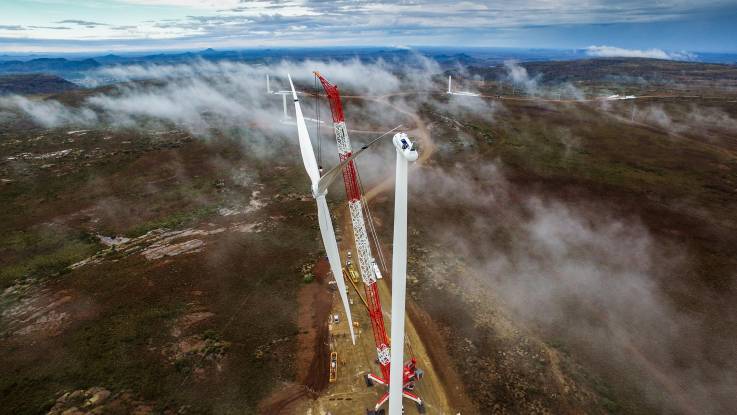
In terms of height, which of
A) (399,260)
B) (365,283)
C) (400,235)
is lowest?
(365,283)

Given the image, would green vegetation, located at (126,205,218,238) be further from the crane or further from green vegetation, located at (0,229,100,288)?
the crane

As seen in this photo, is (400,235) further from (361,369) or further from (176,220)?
(176,220)

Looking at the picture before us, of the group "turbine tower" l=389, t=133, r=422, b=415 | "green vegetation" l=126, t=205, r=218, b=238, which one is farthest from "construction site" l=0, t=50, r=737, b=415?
"green vegetation" l=126, t=205, r=218, b=238

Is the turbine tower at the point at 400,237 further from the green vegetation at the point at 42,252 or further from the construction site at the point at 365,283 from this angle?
the green vegetation at the point at 42,252

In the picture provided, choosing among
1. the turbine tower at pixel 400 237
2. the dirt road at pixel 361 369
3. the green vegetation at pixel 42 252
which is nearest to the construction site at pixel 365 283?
the turbine tower at pixel 400 237

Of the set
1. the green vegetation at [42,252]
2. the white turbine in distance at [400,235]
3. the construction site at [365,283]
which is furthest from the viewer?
the green vegetation at [42,252]

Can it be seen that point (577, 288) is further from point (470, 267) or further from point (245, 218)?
point (245, 218)

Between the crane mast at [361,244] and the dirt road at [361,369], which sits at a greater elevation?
the crane mast at [361,244]

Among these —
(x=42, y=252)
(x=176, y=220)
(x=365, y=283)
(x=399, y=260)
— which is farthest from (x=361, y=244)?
(x=42, y=252)

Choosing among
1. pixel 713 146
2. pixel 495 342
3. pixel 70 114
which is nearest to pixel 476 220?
pixel 495 342
